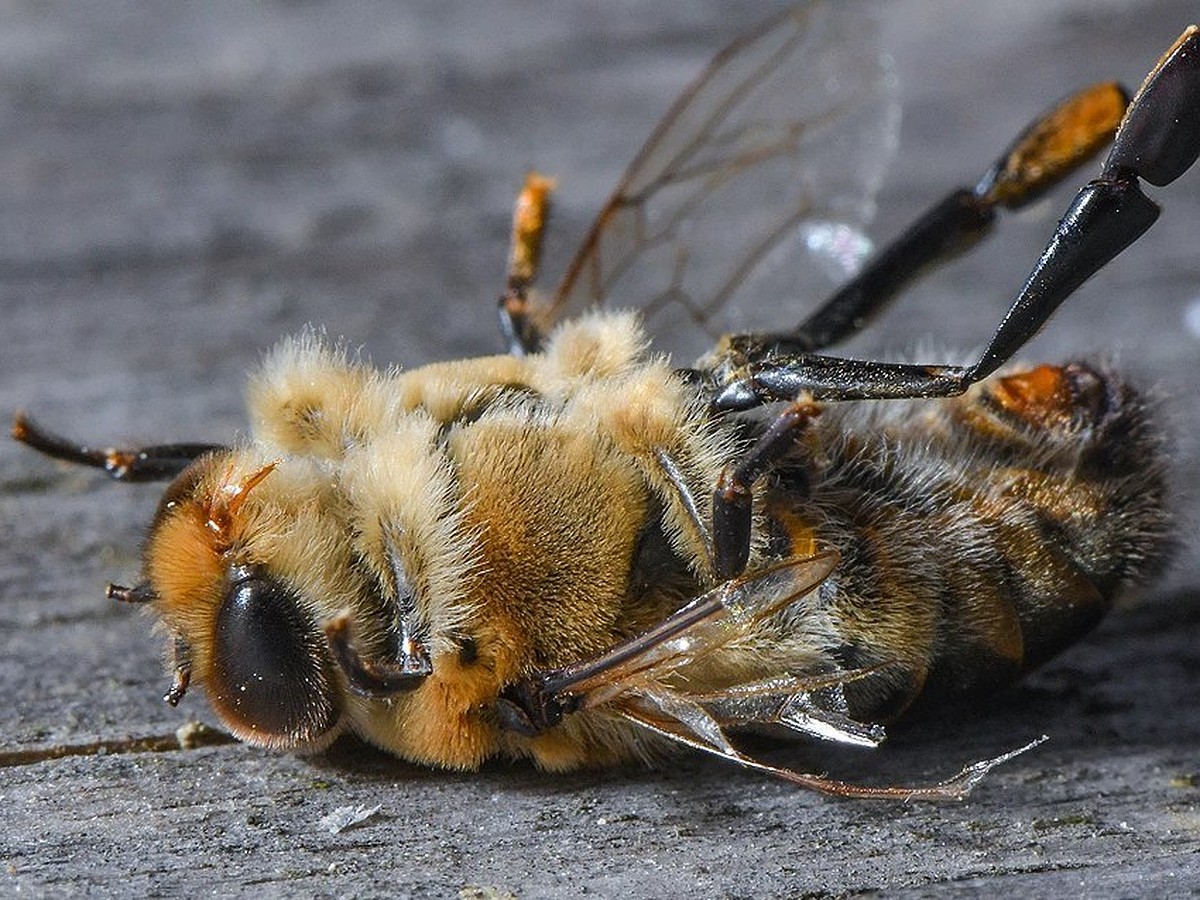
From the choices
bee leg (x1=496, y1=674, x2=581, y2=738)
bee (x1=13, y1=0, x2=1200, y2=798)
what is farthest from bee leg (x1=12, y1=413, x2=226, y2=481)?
bee leg (x1=496, y1=674, x2=581, y2=738)

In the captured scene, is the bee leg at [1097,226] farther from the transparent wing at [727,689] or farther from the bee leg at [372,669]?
the bee leg at [372,669]

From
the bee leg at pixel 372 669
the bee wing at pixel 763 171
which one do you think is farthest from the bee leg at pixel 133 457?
the bee wing at pixel 763 171

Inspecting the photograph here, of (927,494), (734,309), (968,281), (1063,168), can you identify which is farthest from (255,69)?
(927,494)

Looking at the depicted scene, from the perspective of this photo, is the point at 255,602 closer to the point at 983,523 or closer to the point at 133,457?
the point at 133,457

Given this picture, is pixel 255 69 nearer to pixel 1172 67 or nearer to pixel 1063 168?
pixel 1063 168

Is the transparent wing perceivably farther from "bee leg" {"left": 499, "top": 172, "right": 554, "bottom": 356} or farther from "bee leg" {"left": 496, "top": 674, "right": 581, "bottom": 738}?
"bee leg" {"left": 499, "top": 172, "right": 554, "bottom": 356}
